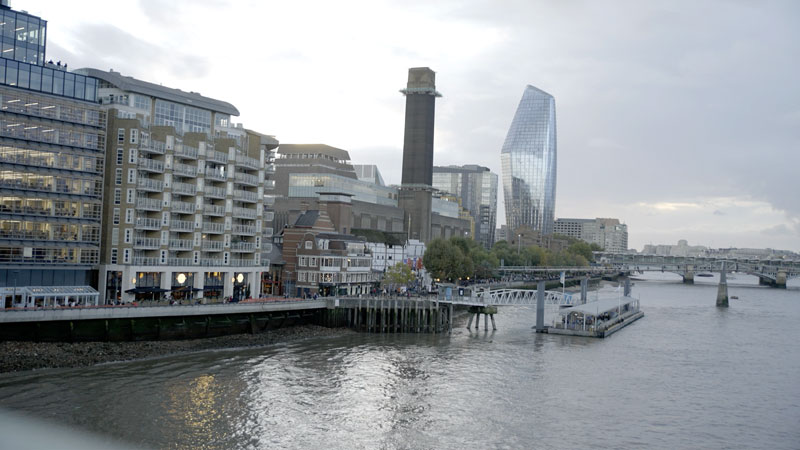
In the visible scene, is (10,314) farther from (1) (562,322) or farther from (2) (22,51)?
(1) (562,322)

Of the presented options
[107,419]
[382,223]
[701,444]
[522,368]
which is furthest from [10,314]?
[382,223]

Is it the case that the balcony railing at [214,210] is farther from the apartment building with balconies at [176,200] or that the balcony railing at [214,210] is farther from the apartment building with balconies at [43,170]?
the apartment building with balconies at [43,170]

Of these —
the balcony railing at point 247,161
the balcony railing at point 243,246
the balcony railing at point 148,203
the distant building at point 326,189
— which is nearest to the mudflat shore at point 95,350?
the balcony railing at point 243,246

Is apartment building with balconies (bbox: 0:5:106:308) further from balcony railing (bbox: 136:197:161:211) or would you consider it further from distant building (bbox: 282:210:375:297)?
distant building (bbox: 282:210:375:297)

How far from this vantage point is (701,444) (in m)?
39.8

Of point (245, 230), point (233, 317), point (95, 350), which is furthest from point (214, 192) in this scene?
point (95, 350)

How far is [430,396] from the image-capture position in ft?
156

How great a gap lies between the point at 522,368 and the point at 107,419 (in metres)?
33.0

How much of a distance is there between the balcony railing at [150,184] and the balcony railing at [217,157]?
22.9 ft

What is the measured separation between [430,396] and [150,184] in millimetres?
39745

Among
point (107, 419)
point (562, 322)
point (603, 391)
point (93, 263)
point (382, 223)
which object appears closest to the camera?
point (107, 419)

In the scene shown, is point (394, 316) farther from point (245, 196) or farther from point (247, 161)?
point (247, 161)

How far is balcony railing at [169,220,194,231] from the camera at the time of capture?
7406cm

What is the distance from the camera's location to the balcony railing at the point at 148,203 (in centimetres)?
7086
